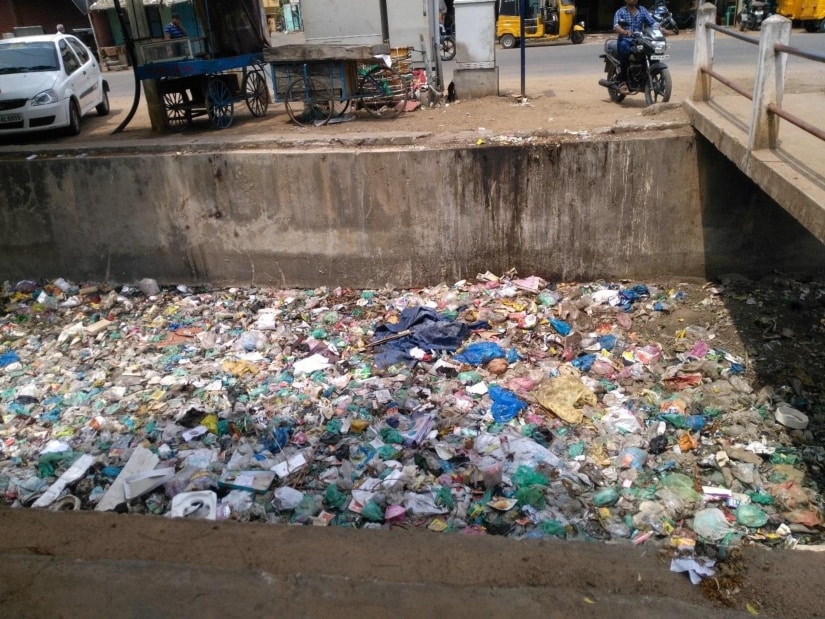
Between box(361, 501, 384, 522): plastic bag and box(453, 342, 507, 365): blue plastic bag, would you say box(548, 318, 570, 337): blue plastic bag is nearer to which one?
box(453, 342, 507, 365): blue plastic bag

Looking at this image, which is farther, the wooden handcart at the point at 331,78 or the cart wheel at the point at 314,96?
the cart wheel at the point at 314,96

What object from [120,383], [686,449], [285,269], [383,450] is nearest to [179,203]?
[285,269]

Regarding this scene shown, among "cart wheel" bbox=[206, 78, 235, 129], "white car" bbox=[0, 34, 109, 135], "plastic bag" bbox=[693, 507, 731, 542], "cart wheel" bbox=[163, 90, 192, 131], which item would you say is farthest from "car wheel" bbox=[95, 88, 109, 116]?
"plastic bag" bbox=[693, 507, 731, 542]

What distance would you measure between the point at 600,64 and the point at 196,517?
12011mm

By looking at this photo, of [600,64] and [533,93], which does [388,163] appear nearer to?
[533,93]

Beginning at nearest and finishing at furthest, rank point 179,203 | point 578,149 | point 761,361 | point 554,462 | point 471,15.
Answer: point 554,462, point 761,361, point 578,149, point 179,203, point 471,15

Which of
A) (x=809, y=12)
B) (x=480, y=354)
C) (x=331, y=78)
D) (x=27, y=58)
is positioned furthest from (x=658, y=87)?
(x=809, y=12)

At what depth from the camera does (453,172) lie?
23.1 feet

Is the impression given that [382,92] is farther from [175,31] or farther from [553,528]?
[553,528]

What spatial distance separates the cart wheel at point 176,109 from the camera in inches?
338

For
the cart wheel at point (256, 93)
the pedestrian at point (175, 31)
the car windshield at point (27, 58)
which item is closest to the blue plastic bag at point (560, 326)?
the cart wheel at point (256, 93)

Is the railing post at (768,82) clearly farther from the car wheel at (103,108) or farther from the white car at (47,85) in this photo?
the car wheel at (103,108)

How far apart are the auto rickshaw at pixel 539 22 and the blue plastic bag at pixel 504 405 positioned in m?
15.7

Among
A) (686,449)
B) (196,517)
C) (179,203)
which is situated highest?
(179,203)
